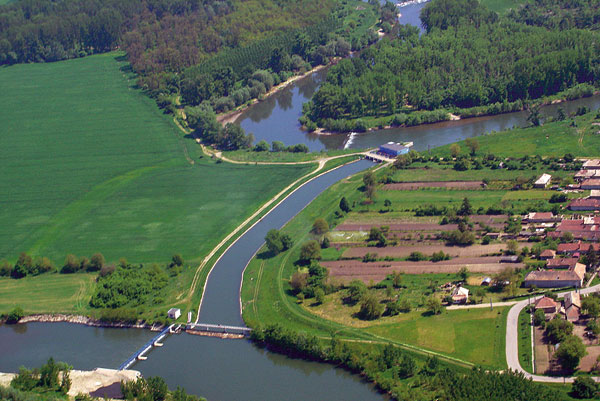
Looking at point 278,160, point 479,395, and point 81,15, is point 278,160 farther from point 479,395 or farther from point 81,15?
point 81,15

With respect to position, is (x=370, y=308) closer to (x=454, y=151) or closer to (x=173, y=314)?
(x=173, y=314)

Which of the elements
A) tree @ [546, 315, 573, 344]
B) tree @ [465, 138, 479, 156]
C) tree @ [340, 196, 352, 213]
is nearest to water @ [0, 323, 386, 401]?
tree @ [546, 315, 573, 344]

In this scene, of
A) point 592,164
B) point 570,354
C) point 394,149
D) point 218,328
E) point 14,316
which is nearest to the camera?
point 570,354

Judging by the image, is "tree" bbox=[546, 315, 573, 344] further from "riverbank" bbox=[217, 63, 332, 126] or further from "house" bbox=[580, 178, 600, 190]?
"riverbank" bbox=[217, 63, 332, 126]

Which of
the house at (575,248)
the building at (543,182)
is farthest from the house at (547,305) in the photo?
the building at (543,182)

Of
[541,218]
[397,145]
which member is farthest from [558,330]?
[397,145]
